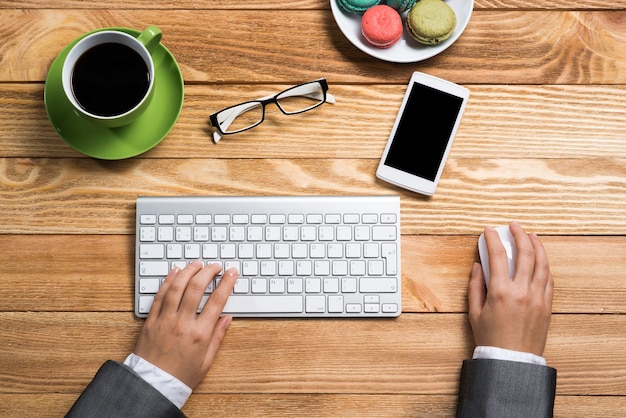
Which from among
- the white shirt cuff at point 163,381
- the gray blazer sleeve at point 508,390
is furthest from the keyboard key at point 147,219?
the gray blazer sleeve at point 508,390

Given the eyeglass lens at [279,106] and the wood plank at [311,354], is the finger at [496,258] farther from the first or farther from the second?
the eyeglass lens at [279,106]

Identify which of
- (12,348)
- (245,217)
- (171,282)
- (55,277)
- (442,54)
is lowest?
(12,348)

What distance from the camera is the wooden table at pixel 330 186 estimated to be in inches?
37.5

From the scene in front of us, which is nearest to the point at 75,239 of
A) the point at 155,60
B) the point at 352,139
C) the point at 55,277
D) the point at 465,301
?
the point at 55,277

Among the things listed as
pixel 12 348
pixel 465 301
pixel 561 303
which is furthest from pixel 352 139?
pixel 12 348

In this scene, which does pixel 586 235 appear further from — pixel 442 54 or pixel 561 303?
pixel 442 54

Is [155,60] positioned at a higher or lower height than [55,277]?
higher

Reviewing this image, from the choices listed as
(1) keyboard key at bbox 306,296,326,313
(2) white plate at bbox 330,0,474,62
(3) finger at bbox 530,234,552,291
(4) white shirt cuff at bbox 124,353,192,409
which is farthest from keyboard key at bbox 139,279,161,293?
(3) finger at bbox 530,234,552,291

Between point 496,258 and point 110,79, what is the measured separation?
0.64m

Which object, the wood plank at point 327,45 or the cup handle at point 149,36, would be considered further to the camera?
the wood plank at point 327,45

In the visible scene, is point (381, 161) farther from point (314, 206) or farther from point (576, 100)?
point (576, 100)

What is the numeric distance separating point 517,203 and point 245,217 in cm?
44

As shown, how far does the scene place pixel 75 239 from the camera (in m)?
0.97

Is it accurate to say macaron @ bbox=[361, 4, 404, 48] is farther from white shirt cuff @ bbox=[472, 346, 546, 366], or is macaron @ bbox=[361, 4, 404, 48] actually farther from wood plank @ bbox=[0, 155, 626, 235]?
white shirt cuff @ bbox=[472, 346, 546, 366]
